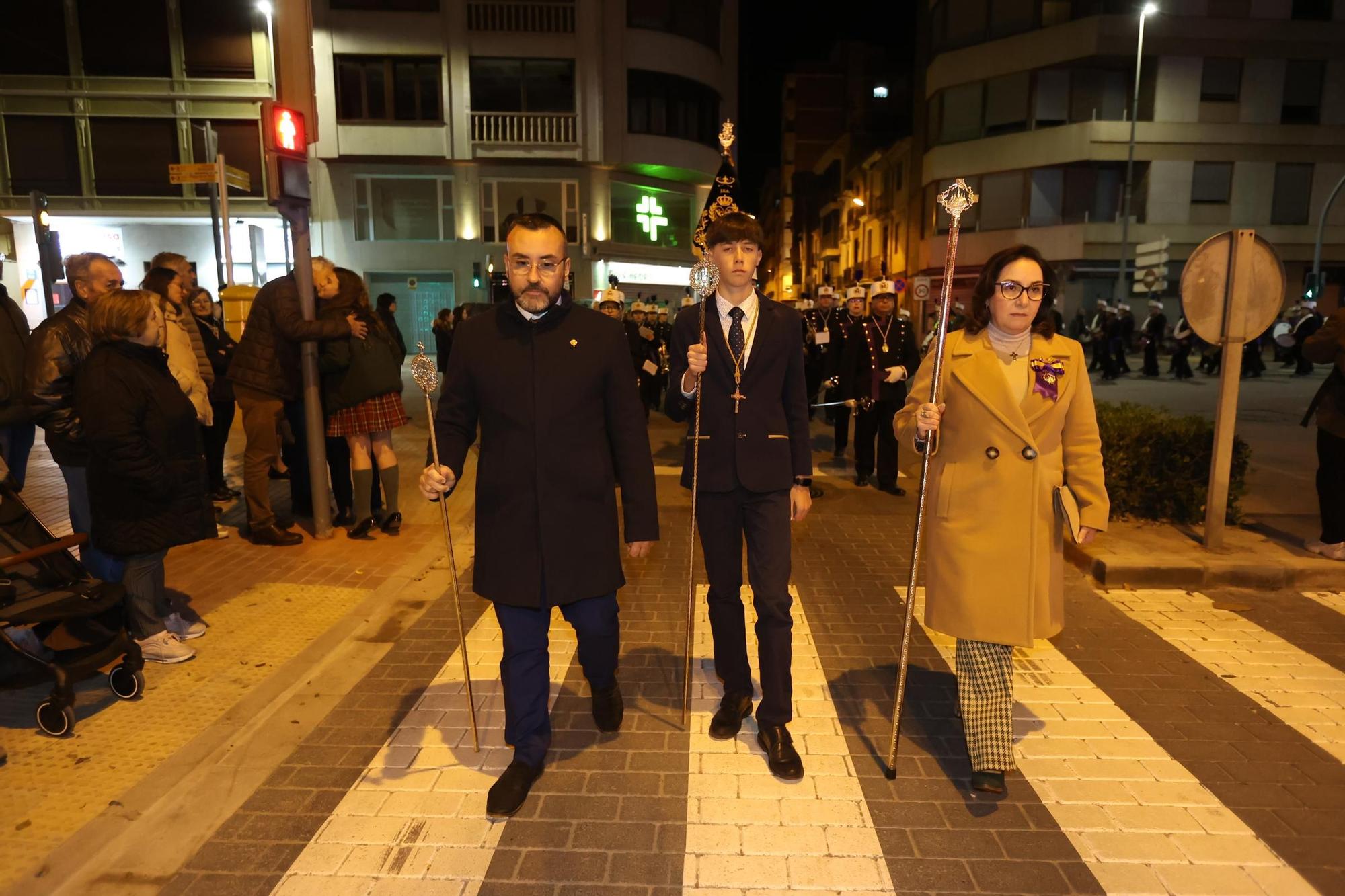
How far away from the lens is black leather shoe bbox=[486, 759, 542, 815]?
3293mm

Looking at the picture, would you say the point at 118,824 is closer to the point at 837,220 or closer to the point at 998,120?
the point at 998,120

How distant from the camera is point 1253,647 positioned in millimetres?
4941

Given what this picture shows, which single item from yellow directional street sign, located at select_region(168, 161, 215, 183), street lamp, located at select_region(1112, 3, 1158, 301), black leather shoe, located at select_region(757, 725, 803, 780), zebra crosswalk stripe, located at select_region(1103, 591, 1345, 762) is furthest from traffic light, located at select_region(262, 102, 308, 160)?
street lamp, located at select_region(1112, 3, 1158, 301)

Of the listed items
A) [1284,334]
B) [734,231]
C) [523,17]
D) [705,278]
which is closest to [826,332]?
[705,278]

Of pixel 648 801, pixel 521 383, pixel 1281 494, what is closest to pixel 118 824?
pixel 648 801

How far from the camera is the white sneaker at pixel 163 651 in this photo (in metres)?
4.66

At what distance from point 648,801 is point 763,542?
45.7 inches

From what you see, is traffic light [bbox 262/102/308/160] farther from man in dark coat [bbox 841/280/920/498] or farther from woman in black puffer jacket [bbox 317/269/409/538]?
man in dark coat [bbox 841/280/920/498]

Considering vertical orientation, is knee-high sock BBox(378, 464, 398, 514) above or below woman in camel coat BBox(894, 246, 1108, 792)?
below

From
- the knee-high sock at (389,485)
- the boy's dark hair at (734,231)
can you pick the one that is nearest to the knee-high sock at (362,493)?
the knee-high sock at (389,485)

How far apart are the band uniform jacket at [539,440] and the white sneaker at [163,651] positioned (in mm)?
2286

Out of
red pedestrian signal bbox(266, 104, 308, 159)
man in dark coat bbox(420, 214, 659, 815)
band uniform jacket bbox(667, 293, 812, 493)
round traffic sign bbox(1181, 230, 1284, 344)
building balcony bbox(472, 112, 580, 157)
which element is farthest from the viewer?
building balcony bbox(472, 112, 580, 157)

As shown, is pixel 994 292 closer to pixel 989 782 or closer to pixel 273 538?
pixel 989 782

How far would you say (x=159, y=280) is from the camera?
21.8 feet
